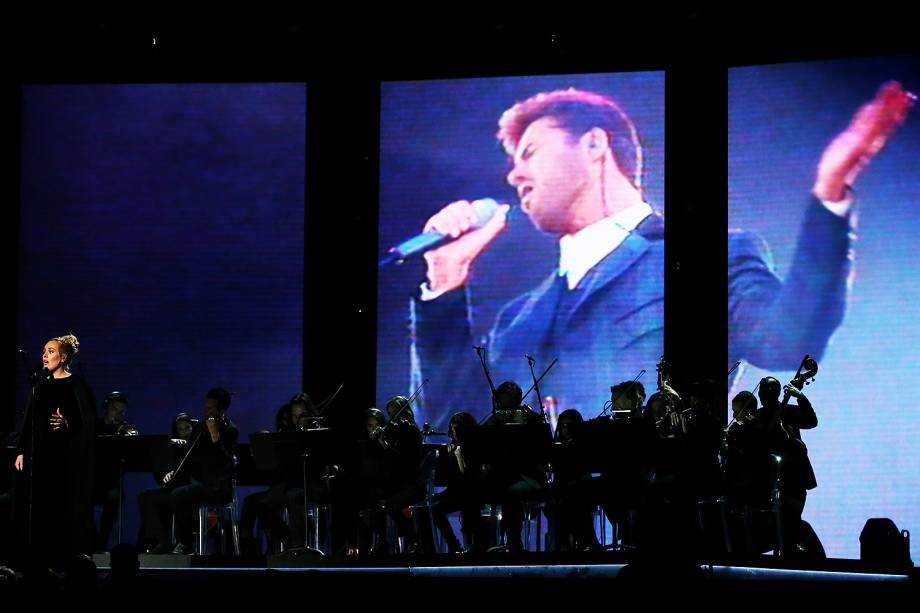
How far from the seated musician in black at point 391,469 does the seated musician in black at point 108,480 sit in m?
1.48

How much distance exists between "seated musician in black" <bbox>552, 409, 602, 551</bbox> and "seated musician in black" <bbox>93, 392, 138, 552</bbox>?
2.67m

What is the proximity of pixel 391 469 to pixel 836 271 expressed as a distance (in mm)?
3301

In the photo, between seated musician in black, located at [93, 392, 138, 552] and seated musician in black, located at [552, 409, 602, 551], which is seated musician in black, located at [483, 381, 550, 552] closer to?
seated musician in black, located at [552, 409, 602, 551]

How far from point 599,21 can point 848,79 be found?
68.6 inches

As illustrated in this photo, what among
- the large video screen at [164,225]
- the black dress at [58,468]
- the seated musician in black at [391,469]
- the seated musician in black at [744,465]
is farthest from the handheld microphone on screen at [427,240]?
the black dress at [58,468]

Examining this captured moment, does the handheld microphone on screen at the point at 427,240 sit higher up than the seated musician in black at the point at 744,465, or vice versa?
the handheld microphone on screen at the point at 427,240

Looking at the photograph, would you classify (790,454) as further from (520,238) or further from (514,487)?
(520,238)

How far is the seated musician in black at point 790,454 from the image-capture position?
7.57m

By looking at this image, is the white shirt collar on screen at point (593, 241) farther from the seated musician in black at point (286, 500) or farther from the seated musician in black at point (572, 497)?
the seated musician in black at point (286, 500)

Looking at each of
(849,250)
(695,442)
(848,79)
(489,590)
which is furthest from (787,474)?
(489,590)

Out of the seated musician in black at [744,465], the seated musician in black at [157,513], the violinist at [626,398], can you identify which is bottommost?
the seated musician in black at [157,513]

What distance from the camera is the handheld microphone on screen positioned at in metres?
9.92

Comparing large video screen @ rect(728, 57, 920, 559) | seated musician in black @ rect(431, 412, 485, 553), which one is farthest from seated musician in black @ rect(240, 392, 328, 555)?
large video screen @ rect(728, 57, 920, 559)

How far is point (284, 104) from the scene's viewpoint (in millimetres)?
10094
